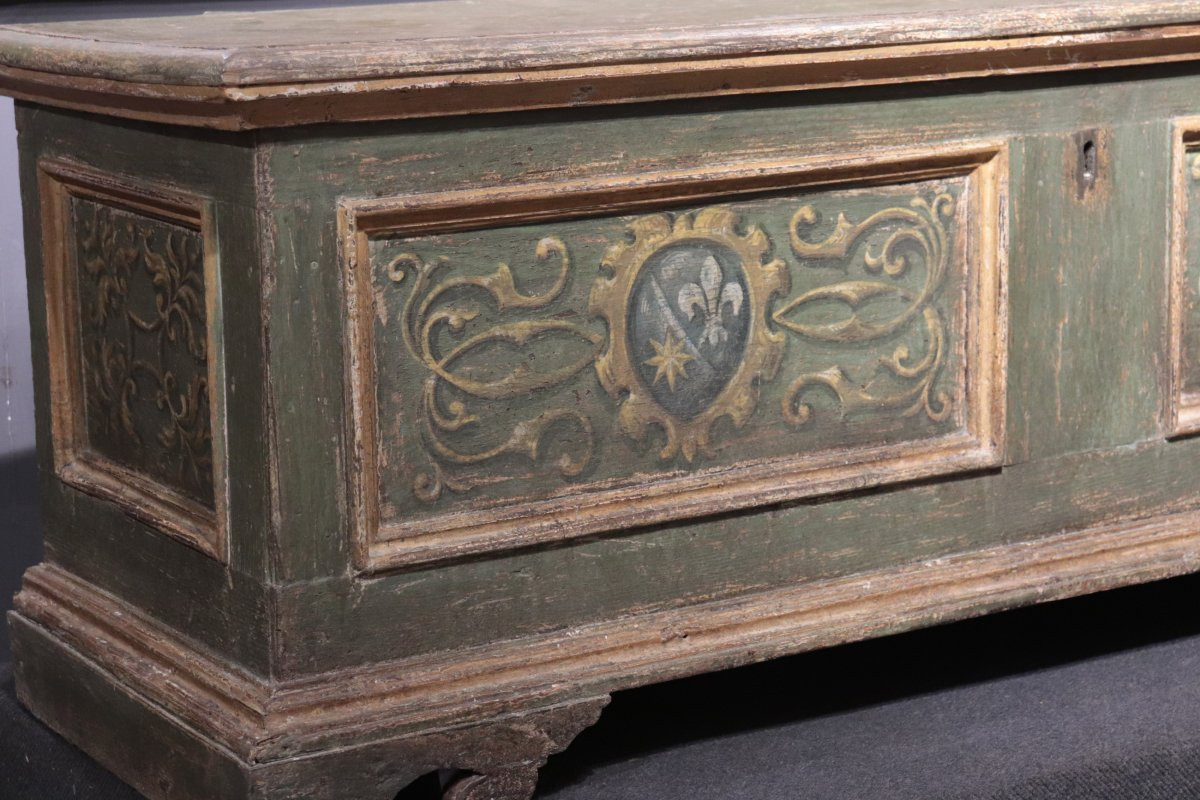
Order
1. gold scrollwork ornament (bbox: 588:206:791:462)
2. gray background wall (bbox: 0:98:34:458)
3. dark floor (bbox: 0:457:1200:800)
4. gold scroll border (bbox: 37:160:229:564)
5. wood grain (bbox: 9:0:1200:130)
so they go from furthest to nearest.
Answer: gray background wall (bbox: 0:98:34:458) < dark floor (bbox: 0:457:1200:800) < gold scrollwork ornament (bbox: 588:206:791:462) < gold scroll border (bbox: 37:160:229:564) < wood grain (bbox: 9:0:1200:130)

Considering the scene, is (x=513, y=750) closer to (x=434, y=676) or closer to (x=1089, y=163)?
(x=434, y=676)

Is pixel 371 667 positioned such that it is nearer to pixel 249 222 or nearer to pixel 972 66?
pixel 249 222

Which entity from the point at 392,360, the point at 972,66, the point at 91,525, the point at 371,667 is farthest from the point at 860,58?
the point at 91,525

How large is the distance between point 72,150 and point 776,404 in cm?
77

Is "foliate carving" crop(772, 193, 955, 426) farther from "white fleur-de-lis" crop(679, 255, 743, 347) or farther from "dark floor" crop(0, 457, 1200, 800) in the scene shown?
"dark floor" crop(0, 457, 1200, 800)

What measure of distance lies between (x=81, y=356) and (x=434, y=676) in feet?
1.80

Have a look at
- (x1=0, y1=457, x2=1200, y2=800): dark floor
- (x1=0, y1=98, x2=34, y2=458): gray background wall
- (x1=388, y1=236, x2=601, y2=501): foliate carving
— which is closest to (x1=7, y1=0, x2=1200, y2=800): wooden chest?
(x1=388, y1=236, x2=601, y2=501): foliate carving

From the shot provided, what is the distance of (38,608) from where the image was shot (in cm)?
211

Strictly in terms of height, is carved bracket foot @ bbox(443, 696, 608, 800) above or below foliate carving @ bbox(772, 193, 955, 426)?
below

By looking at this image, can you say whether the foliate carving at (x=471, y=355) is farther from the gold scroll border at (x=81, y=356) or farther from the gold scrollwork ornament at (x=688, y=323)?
the gold scroll border at (x=81, y=356)

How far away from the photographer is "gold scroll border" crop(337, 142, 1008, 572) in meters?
1.77

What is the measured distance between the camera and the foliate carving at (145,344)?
6.06 feet

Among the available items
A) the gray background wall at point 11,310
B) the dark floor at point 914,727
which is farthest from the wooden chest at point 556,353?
the gray background wall at point 11,310

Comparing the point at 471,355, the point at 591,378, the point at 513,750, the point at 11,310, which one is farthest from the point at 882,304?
the point at 11,310
